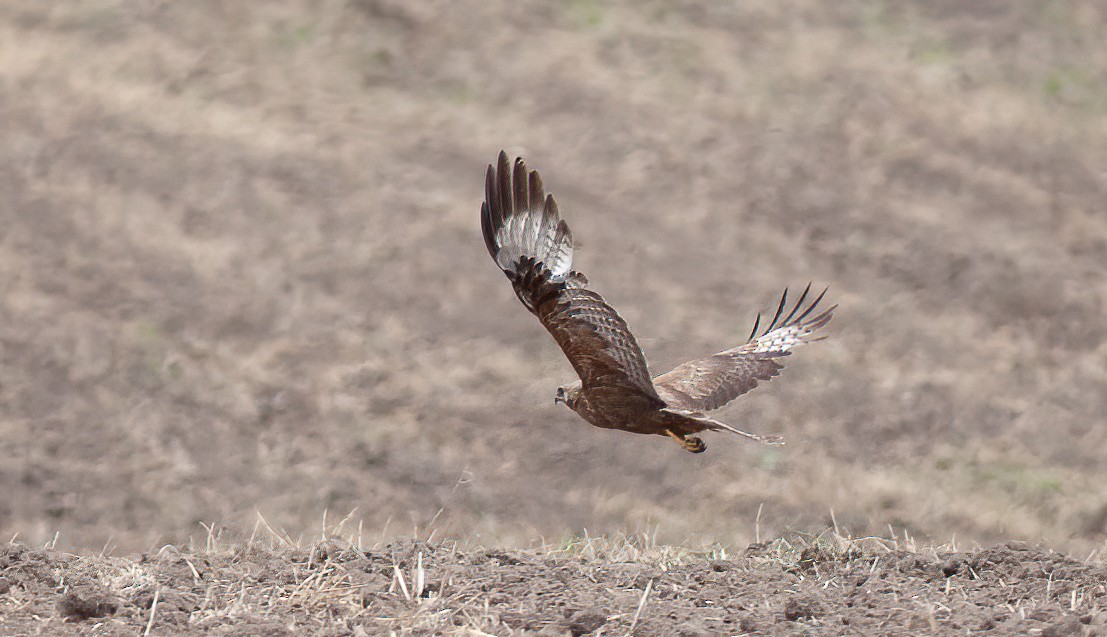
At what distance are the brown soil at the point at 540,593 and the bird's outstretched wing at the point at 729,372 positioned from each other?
0.53m

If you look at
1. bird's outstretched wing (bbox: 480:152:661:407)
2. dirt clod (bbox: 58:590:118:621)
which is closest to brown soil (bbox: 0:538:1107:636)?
dirt clod (bbox: 58:590:118:621)

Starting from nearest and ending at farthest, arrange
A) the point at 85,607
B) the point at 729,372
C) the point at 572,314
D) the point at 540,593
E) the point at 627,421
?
1. the point at 572,314
2. the point at 627,421
3. the point at 85,607
4. the point at 540,593
5. the point at 729,372

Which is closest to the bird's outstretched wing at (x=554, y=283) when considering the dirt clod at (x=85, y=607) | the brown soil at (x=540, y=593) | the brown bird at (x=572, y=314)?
the brown bird at (x=572, y=314)

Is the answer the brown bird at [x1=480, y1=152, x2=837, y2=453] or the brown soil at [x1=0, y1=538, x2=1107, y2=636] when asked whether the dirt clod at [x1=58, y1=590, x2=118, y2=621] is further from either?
the brown bird at [x1=480, y1=152, x2=837, y2=453]

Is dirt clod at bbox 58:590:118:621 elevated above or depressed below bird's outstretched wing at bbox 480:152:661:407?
below

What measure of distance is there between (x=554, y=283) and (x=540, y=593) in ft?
3.28

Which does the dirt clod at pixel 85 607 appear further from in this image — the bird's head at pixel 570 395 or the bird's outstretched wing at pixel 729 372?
the bird's outstretched wing at pixel 729 372

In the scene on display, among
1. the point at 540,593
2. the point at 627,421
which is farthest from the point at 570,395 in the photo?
the point at 540,593

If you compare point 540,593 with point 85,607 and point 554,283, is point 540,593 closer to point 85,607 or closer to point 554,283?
point 554,283

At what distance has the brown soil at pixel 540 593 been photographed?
3.34m

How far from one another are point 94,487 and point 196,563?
2.73 metres

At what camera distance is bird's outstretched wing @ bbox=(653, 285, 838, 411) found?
3.56 meters

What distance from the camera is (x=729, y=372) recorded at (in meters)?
3.86

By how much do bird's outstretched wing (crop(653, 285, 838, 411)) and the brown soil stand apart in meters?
0.53
